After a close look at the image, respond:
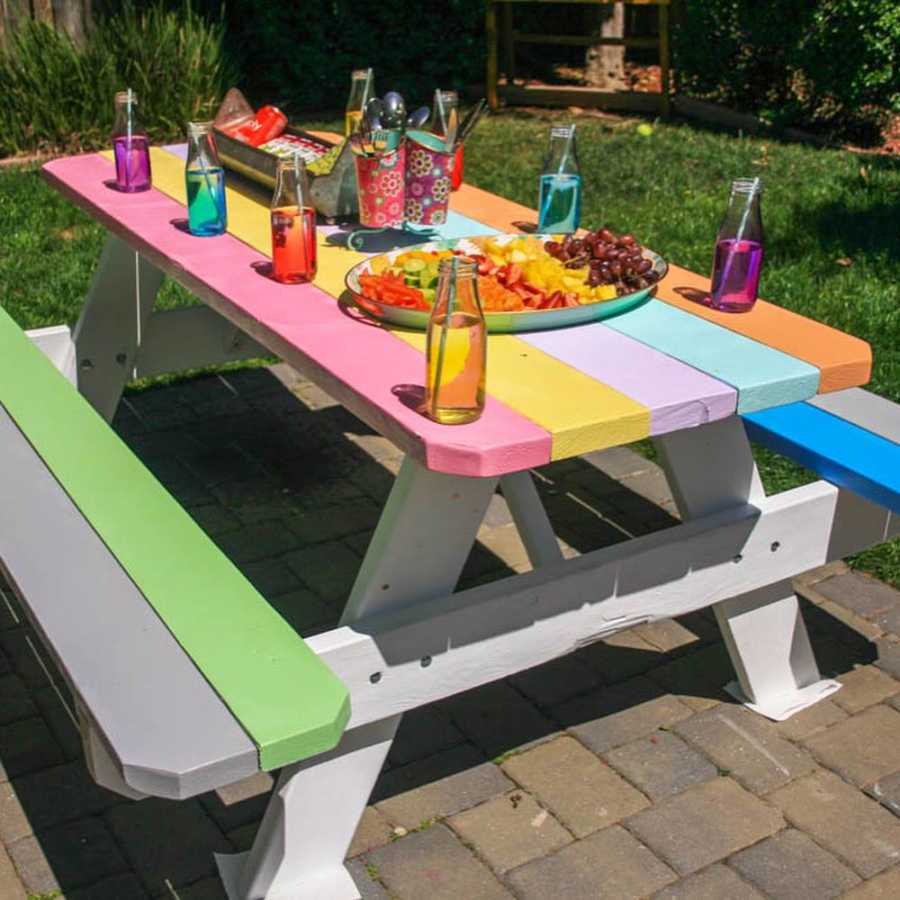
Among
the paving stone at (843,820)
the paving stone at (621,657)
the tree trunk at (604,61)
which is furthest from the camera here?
the tree trunk at (604,61)

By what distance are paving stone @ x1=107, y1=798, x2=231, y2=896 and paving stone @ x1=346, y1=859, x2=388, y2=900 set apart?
10.3 inches

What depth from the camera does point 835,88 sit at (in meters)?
8.05

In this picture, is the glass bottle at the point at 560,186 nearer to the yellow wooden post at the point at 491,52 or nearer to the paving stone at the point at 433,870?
the paving stone at the point at 433,870

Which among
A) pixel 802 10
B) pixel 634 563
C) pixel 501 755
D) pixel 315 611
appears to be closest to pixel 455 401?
pixel 634 563

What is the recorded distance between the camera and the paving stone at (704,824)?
2.75 metres

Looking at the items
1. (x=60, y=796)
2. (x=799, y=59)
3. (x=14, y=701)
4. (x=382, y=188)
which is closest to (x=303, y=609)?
(x=14, y=701)

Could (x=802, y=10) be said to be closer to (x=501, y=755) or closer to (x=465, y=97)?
(x=465, y=97)

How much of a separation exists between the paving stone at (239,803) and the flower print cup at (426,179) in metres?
1.39

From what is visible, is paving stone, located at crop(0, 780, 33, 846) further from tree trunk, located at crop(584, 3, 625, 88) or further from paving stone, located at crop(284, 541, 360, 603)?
tree trunk, located at crop(584, 3, 625, 88)

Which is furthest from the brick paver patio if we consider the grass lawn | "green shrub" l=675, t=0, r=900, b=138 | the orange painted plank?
"green shrub" l=675, t=0, r=900, b=138

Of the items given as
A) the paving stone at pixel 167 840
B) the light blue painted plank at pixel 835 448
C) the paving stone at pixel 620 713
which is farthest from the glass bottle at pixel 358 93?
the paving stone at pixel 167 840

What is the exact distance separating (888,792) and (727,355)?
38.9 inches

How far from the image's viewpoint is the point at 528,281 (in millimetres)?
2922

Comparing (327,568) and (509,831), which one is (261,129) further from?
(509,831)
